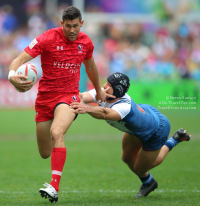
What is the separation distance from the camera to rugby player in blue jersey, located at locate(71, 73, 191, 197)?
5805mm

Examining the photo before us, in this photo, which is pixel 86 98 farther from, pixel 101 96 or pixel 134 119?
pixel 134 119

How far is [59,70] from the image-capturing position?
20.8 ft

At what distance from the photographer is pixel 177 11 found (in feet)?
68.6

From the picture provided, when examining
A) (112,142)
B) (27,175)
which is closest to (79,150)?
(112,142)

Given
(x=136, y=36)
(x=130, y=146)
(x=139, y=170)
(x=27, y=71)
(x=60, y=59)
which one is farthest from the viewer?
(x=136, y=36)

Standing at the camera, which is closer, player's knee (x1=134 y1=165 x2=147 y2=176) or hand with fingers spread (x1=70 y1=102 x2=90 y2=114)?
hand with fingers spread (x1=70 y1=102 x2=90 y2=114)

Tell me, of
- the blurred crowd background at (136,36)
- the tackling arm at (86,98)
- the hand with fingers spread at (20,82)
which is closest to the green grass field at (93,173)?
the tackling arm at (86,98)

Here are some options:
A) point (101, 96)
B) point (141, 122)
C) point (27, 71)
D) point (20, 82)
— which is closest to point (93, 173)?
point (101, 96)

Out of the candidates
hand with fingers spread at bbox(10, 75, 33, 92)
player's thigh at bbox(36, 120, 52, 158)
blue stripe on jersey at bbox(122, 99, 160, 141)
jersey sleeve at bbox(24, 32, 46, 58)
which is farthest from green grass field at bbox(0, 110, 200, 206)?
jersey sleeve at bbox(24, 32, 46, 58)

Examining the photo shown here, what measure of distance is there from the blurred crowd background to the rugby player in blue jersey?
42.8 ft

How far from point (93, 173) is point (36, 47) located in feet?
10.4

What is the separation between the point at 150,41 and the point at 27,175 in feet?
49.8

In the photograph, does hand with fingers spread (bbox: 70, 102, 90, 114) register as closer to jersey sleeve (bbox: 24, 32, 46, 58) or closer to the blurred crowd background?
jersey sleeve (bbox: 24, 32, 46, 58)

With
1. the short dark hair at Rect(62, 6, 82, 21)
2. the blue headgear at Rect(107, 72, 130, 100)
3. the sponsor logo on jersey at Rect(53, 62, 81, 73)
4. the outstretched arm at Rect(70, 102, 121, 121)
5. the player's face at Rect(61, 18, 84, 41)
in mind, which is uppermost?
the short dark hair at Rect(62, 6, 82, 21)
